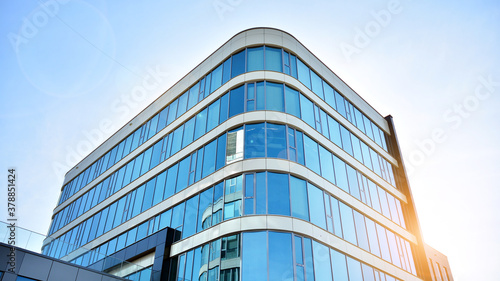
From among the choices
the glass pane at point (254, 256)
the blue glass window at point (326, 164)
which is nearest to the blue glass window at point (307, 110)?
the blue glass window at point (326, 164)

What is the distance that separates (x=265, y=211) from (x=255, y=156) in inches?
125

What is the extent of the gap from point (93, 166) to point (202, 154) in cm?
1833

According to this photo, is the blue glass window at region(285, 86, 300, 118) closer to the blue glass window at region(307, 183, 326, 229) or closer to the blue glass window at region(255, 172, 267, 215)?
the blue glass window at region(307, 183, 326, 229)

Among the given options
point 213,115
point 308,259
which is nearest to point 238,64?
point 213,115

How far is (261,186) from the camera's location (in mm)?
18688

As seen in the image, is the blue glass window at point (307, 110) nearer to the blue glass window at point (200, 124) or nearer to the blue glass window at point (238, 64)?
the blue glass window at point (238, 64)

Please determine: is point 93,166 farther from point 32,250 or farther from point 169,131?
point 32,250

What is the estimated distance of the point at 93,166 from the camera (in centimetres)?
3622

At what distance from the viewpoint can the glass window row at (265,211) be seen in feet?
60.5

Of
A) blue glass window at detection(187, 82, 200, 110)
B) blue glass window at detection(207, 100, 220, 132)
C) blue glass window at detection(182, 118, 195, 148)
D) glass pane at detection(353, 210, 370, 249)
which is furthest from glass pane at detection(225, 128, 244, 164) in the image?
glass pane at detection(353, 210, 370, 249)

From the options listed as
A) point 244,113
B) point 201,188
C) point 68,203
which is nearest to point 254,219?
point 201,188

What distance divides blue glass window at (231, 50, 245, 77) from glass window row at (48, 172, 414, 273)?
7.50 meters

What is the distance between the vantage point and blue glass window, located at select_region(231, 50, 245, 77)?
23.5 metres

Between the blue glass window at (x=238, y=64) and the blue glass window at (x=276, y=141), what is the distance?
4.82 m
